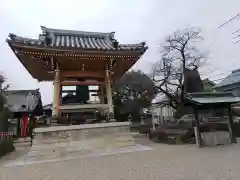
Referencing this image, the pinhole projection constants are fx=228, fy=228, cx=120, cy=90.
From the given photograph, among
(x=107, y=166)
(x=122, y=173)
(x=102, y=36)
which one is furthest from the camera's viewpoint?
(x=102, y=36)

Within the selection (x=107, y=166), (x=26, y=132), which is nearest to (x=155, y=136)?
(x=107, y=166)

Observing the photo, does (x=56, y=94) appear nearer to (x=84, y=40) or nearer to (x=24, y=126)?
(x=84, y=40)

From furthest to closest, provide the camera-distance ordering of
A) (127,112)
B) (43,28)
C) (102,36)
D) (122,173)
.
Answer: (127,112) < (102,36) < (43,28) < (122,173)

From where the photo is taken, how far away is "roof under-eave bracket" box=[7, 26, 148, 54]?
35.4 feet

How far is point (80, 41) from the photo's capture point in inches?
506

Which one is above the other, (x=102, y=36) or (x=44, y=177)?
(x=102, y=36)

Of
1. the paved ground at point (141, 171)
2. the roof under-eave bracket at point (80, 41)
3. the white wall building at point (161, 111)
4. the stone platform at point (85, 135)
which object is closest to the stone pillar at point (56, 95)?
the stone platform at point (85, 135)

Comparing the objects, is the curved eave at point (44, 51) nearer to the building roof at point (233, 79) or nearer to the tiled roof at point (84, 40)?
the tiled roof at point (84, 40)

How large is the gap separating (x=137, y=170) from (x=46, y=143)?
17.1 feet

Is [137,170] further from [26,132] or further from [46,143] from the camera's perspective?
[26,132]

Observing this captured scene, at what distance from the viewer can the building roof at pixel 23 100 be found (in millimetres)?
24797

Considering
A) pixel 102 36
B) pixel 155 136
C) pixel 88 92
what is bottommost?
pixel 155 136

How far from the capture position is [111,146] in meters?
10.8

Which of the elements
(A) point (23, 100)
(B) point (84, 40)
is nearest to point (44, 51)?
(B) point (84, 40)
